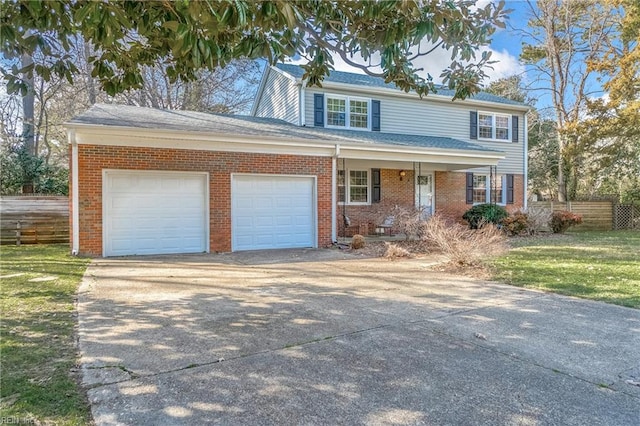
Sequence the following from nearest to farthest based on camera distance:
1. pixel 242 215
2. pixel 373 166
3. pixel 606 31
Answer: pixel 242 215, pixel 373 166, pixel 606 31

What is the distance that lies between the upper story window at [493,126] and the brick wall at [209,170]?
917 centimetres

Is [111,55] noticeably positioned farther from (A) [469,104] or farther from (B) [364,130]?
(A) [469,104]

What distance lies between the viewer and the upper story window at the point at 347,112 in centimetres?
1473

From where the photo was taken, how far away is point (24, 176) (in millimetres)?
14383

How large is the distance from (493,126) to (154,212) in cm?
1439

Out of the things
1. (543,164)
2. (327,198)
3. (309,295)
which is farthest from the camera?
(543,164)

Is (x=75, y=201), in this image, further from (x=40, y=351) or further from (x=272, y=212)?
(x=40, y=351)

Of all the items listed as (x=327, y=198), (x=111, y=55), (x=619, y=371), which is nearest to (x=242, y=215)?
(x=327, y=198)

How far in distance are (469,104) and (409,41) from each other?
45.5 feet

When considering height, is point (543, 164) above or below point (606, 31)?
below

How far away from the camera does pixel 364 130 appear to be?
15070mm

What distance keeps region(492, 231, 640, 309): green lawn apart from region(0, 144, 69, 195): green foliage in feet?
49.4

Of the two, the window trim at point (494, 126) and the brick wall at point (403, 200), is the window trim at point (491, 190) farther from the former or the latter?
the window trim at point (494, 126)

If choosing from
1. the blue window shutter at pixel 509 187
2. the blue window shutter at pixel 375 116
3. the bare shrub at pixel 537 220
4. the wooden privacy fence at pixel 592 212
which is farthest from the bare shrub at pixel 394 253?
the wooden privacy fence at pixel 592 212
